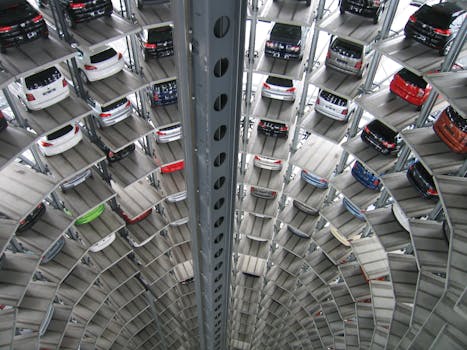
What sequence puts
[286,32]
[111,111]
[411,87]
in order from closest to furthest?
[411,87] < [286,32] < [111,111]

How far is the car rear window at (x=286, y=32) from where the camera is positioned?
7262 millimetres

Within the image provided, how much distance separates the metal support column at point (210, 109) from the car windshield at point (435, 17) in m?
2.79

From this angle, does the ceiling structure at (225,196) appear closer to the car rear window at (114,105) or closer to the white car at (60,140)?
the white car at (60,140)

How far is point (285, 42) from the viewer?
7.21 metres

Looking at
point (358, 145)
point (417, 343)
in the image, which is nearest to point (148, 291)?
point (358, 145)

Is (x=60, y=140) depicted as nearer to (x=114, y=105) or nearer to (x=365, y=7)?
(x=114, y=105)

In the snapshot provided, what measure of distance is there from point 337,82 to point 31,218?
540 centimetres

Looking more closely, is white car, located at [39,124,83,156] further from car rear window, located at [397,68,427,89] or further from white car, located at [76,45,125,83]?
car rear window, located at [397,68,427,89]

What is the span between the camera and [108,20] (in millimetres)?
6500

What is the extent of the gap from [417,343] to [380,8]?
14.6 feet

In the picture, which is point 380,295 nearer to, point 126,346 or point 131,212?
point 131,212

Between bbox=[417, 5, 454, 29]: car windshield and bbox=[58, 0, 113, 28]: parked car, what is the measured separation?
4329 millimetres

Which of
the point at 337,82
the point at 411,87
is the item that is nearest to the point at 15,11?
the point at 337,82

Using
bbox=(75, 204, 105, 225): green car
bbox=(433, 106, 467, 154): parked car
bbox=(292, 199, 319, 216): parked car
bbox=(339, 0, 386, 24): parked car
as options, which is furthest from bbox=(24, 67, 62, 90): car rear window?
bbox=(292, 199, 319, 216): parked car
